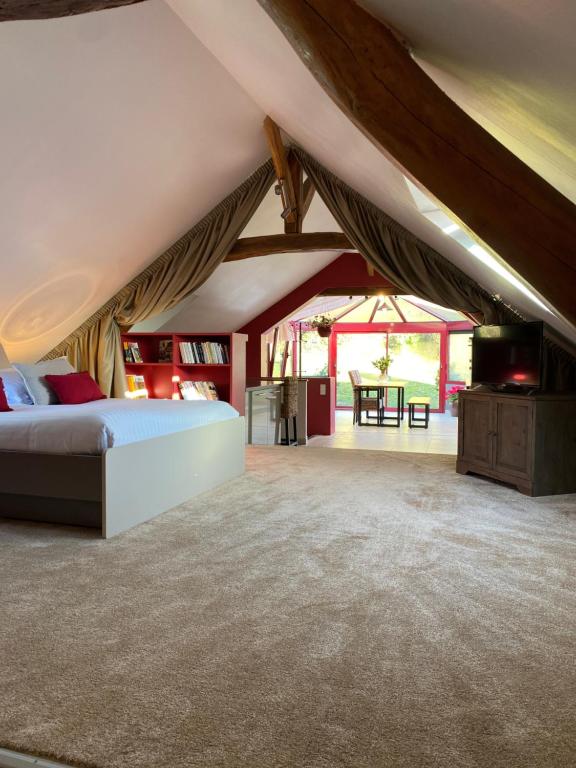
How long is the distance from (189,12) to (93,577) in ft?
9.72

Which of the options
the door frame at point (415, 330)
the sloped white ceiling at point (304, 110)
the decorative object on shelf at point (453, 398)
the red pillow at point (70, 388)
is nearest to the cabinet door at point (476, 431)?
the sloped white ceiling at point (304, 110)

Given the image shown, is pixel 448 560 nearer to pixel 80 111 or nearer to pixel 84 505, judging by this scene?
pixel 84 505

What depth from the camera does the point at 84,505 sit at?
3.04 meters

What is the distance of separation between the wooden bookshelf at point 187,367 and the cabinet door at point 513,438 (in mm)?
2986

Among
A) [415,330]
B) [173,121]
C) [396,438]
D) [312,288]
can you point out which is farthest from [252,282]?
[415,330]

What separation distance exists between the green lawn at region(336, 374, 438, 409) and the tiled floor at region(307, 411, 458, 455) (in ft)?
7.01

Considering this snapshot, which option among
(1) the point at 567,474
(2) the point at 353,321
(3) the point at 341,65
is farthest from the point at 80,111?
(2) the point at 353,321

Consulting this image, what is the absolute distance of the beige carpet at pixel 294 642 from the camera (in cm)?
134

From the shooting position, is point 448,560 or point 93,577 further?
point 448,560

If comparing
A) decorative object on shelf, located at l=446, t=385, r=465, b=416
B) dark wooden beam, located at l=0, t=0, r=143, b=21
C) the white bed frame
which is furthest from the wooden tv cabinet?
decorative object on shelf, located at l=446, t=385, r=465, b=416

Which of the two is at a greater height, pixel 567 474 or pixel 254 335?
pixel 254 335

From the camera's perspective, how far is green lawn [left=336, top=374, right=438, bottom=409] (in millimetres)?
12422

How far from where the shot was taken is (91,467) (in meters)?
Answer: 2.89

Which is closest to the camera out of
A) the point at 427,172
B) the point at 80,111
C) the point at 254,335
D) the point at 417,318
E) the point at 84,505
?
the point at 427,172
